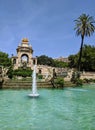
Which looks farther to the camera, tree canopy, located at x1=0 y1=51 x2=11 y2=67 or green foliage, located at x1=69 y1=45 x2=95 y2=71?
tree canopy, located at x1=0 y1=51 x2=11 y2=67

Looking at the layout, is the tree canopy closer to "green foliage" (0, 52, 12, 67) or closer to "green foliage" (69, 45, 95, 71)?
"green foliage" (0, 52, 12, 67)

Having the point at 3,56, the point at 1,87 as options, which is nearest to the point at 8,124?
the point at 1,87

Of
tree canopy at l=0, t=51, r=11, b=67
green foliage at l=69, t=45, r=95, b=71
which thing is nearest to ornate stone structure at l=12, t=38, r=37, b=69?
tree canopy at l=0, t=51, r=11, b=67

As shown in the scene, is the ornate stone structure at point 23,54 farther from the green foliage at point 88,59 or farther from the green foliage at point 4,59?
the green foliage at point 88,59

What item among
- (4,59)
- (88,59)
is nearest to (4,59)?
(4,59)

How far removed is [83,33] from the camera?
48.2 m

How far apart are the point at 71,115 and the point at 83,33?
35.7m

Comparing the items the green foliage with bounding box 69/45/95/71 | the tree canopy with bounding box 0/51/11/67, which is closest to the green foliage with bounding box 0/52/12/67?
the tree canopy with bounding box 0/51/11/67

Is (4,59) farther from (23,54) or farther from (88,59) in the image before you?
(88,59)

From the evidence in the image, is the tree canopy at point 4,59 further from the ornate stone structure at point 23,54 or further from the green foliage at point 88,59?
the green foliage at point 88,59

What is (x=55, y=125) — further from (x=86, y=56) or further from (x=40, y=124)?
(x=86, y=56)

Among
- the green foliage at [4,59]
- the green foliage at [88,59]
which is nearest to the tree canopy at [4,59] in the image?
the green foliage at [4,59]

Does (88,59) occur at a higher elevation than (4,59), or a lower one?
lower

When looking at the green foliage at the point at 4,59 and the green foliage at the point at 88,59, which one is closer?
the green foliage at the point at 88,59
